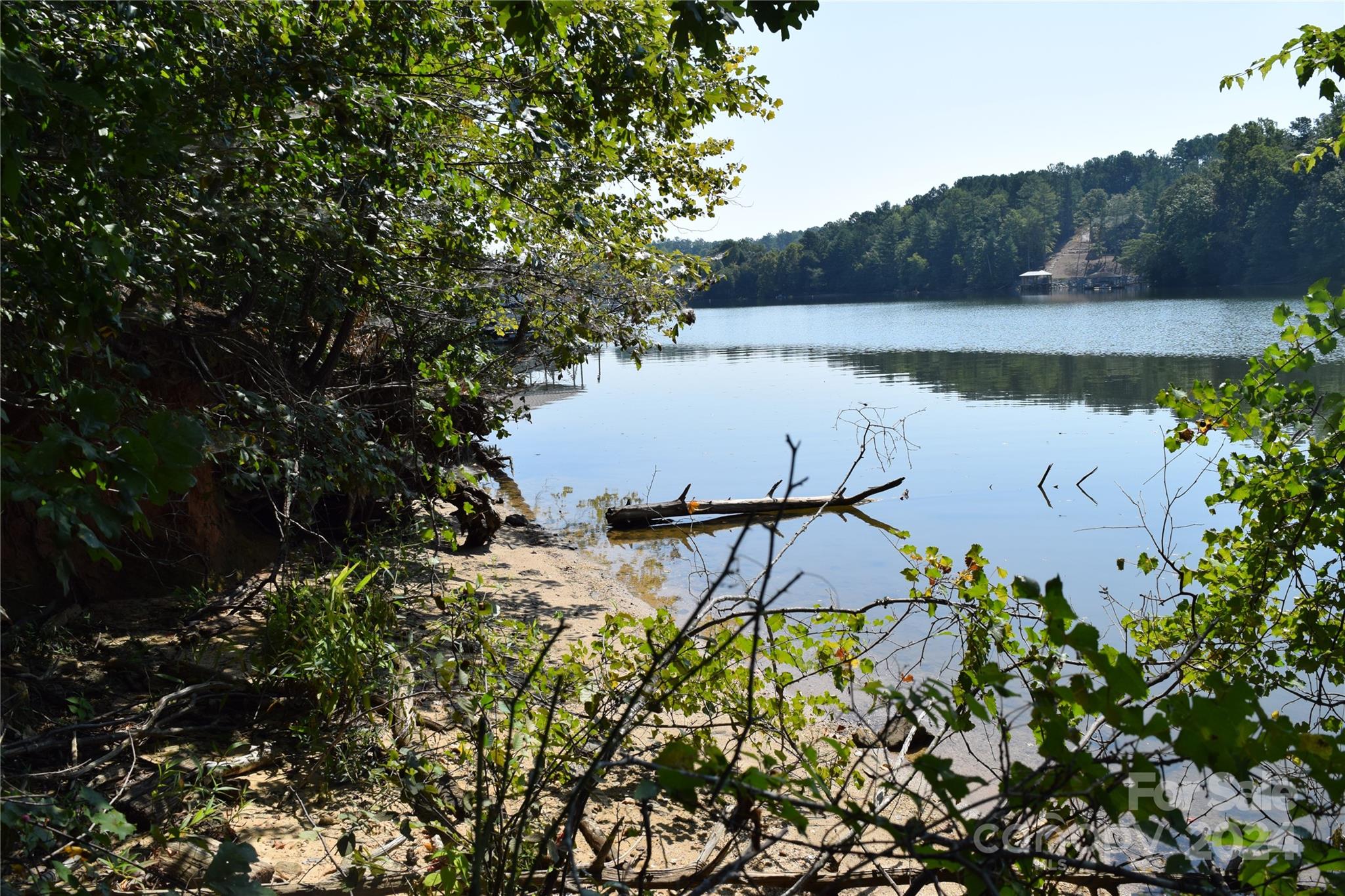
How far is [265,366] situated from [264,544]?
2.32 m

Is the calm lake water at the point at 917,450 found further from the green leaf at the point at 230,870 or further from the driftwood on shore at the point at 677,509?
the green leaf at the point at 230,870

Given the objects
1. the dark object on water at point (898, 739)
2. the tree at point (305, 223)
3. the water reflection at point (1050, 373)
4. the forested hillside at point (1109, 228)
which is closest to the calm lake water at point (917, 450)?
the water reflection at point (1050, 373)

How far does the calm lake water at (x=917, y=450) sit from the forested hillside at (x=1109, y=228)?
21769 millimetres

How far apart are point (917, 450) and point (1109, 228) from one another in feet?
368

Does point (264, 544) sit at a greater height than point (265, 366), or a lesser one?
lesser

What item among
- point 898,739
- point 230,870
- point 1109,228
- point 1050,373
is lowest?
point 898,739

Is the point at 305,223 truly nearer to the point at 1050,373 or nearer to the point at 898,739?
the point at 898,739

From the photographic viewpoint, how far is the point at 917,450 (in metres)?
19.0

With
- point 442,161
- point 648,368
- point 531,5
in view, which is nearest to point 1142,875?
point 531,5

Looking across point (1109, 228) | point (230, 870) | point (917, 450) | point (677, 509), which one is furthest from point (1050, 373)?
point (1109, 228)

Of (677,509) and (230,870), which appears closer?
(230,870)

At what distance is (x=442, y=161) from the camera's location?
6.29 m

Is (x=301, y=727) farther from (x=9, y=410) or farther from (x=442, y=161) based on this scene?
(x=442, y=161)

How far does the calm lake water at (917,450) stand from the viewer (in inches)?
471
